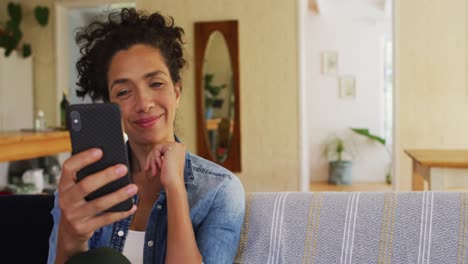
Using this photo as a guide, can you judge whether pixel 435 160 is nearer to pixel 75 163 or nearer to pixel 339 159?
pixel 75 163

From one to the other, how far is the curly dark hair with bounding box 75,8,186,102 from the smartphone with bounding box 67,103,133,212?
0.36 meters

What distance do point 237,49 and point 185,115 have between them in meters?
0.80

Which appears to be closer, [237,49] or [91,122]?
[91,122]

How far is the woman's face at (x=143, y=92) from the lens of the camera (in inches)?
44.6

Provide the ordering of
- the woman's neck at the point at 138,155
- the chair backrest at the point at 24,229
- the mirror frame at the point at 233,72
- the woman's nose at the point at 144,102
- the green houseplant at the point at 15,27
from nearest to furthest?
1. the woman's nose at the point at 144,102
2. the woman's neck at the point at 138,155
3. the chair backrest at the point at 24,229
4. the mirror frame at the point at 233,72
5. the green houseplant at the point at 15,27

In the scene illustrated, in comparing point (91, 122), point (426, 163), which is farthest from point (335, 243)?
point (426, 163)

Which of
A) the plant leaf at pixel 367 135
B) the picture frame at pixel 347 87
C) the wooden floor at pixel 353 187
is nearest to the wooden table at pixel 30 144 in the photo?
the wooden floor at pixel 353 187

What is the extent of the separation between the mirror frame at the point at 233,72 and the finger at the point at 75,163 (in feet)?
12.8

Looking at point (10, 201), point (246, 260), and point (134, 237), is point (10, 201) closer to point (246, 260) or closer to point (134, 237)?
point (134, 237)

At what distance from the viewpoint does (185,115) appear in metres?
4.86

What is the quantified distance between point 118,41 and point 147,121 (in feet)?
0.72

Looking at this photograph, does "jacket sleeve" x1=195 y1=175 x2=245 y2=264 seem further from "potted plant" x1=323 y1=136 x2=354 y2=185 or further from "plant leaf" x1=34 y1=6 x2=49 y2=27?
"potted plant" x1=323 y1=136 x2=354 y2=185

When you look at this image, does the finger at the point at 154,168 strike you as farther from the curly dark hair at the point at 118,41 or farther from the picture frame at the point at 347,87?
the picture frame at the point at 347,87

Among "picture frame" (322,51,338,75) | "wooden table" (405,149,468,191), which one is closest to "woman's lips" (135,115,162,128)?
"wooden table" (405,149,468,191)
